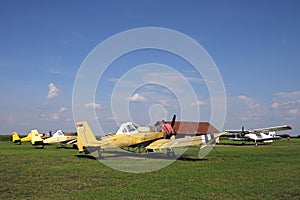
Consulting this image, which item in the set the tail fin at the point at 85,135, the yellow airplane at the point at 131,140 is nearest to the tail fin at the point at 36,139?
the yellow airplane at the point at 131,140

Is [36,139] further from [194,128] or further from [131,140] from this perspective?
[194,128]

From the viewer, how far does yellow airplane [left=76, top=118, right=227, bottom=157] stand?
18.3 metres

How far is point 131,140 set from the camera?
19.3m

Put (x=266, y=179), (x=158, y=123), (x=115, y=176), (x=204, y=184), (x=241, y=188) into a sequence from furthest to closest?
(x=158, y=123) → (x=115, y=176) → (x=266, y=179) → (x=204, y=184) → (x=241, y=188)

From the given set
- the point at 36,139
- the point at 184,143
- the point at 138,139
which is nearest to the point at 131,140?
the point at 138,139

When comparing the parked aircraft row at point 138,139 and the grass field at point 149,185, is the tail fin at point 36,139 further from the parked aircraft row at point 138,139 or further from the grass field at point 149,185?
the grass field at point 149,185

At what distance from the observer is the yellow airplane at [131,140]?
60.0 ft

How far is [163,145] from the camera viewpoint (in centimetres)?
1878

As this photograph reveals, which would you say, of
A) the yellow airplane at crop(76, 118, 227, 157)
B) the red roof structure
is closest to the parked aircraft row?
the yellow airplane at crop(76, 118, 227, 157)

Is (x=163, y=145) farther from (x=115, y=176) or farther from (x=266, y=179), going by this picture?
(x=266, y=179)

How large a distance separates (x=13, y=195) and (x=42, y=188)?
1038 mm

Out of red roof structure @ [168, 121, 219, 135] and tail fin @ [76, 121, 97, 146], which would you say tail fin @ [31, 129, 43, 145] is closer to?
tail fin @ [76, 121, 97, 146]

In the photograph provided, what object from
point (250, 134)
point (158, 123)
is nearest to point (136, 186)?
point (158, 123)

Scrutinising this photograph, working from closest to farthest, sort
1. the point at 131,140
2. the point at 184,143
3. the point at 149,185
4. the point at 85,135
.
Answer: the point at 149,185 < the point at 184,143 < the point at 85,135 < the point at 131,140
